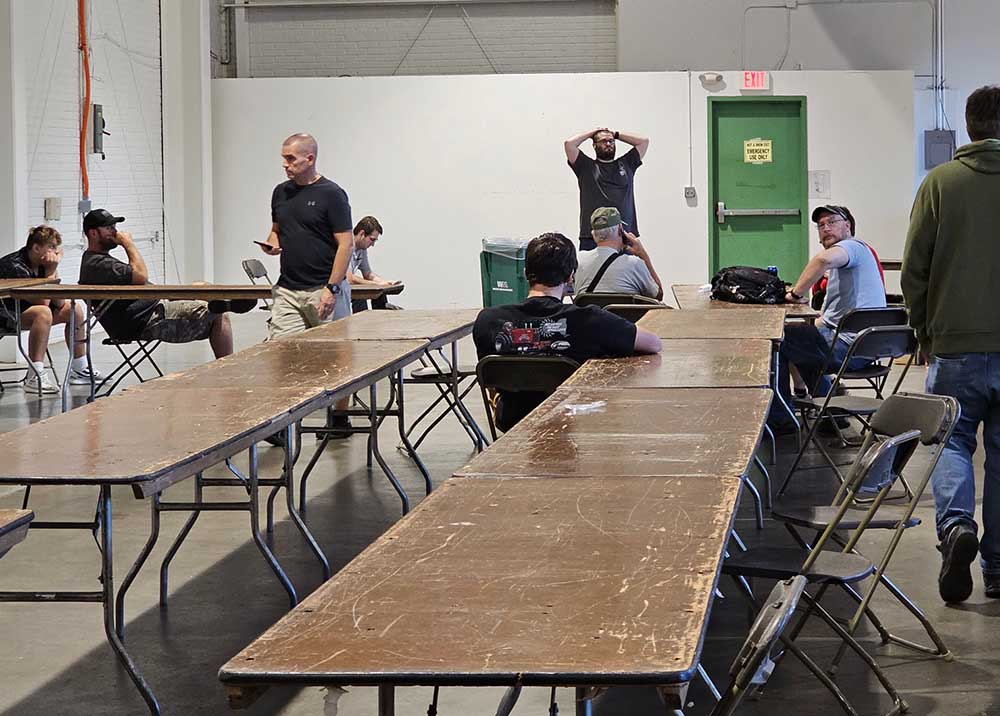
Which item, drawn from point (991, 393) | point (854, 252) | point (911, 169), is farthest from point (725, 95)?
point (991, 393)

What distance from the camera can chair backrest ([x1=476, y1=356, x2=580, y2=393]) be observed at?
421 centimetres

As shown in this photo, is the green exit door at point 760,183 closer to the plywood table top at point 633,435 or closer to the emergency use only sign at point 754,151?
the emergency use only sign at point 754,151

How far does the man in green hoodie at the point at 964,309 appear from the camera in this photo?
3.82 m

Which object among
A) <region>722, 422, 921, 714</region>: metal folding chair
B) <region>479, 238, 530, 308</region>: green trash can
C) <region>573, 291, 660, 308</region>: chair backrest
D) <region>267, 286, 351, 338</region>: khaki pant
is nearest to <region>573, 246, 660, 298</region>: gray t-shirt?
<region>573, 291, 660, 308</region>: chair backrest

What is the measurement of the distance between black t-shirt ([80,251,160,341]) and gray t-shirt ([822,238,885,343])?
11.9ft

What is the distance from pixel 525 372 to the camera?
4.25 m

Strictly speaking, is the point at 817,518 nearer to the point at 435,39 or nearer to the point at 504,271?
the point at 504,271

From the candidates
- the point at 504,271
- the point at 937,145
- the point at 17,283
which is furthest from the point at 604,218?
the point at 937,145

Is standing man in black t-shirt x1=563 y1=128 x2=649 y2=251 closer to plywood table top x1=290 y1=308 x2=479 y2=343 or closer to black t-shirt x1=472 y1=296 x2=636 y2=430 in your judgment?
plywood table top x1=290 y1=308 x2=479 y2=343

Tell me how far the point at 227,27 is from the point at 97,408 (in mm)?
11577

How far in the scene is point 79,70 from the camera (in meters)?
11.1

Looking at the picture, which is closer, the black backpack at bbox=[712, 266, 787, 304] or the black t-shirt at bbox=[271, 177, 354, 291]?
the black t-shirt at bbox=[271, 177, 354, 291]

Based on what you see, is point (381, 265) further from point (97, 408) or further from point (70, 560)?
point (97, 408)

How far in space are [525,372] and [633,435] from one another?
122 cm
